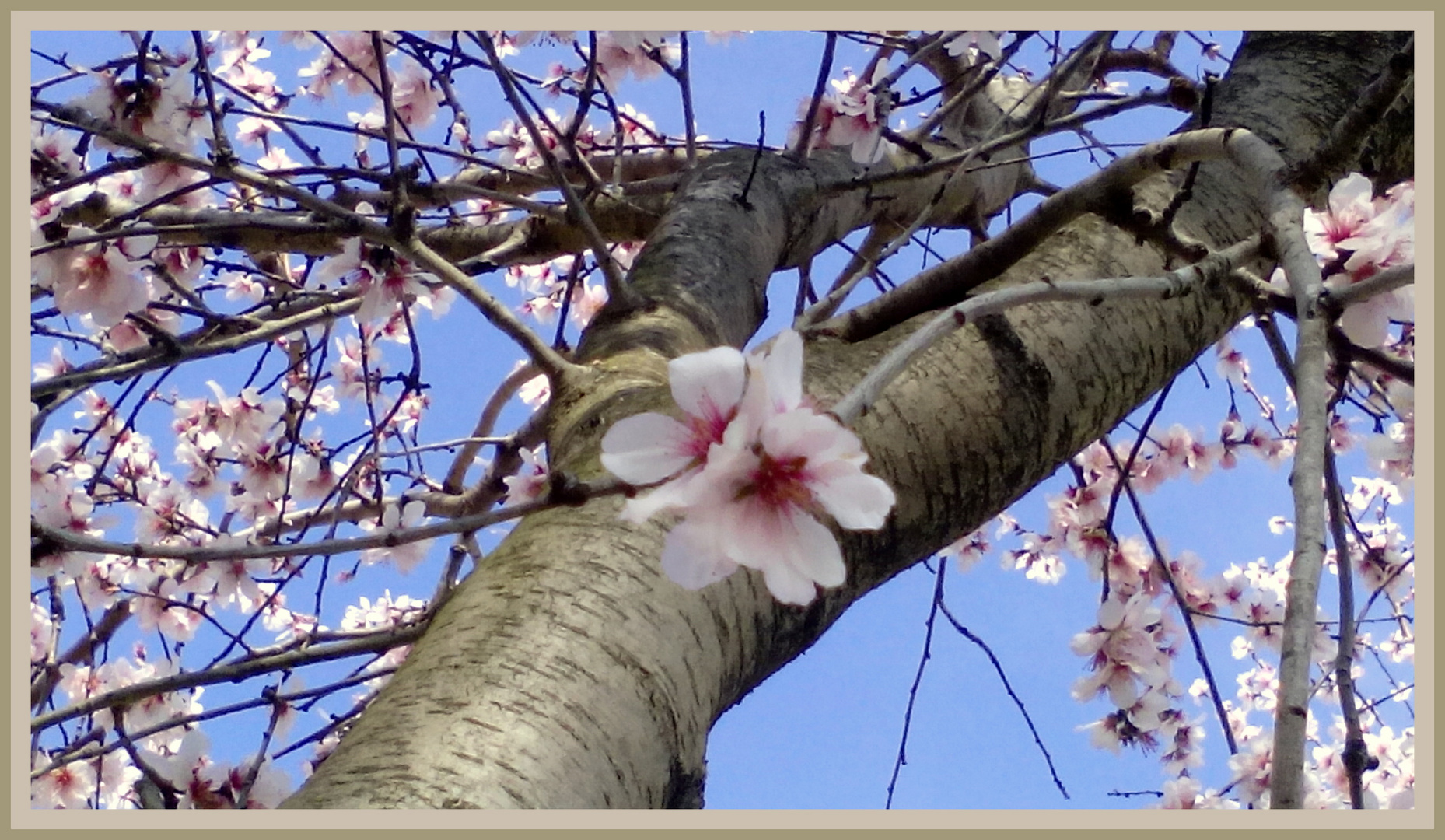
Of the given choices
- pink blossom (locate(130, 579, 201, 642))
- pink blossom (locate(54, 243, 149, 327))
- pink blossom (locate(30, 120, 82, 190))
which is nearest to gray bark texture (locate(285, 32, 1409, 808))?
pink blossom (locate(54, 243, 149, 327))

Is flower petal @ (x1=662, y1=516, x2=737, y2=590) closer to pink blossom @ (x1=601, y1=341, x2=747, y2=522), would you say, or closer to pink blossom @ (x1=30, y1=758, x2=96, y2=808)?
pink blossom @ (x1=601, y1=341, x2=747, y2=522)

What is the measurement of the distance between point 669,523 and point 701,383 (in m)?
0.25

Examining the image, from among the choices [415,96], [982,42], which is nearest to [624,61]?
[415,96]

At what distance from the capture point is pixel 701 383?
52 centimetres

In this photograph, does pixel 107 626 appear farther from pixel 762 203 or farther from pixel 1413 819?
pixel 1413 819

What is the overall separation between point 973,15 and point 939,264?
1.24 ft

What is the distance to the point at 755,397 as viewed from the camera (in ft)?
1.64

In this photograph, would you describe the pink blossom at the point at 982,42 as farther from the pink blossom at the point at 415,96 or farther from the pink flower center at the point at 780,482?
the pink blossom at the point at 415,96

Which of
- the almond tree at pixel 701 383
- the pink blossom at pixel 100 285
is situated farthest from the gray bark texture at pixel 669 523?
the pink blossom at pixel 100 285

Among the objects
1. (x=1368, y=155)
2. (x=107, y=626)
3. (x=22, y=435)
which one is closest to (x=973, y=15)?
(x=1368, y=155)

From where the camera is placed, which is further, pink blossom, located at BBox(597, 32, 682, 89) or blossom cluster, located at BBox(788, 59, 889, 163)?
pink blossom, located at BBox(597, 32, 682, 89)

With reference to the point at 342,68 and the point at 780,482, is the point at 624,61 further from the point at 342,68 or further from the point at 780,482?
the point at 780,482

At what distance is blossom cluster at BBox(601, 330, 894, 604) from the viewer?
49cm

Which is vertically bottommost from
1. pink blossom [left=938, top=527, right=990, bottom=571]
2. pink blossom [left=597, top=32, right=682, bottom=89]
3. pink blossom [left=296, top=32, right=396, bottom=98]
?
pink blossom [left=938, top=527, right=990, bottom=571]
